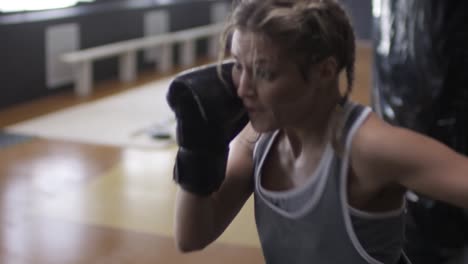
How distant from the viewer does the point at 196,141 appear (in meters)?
1.11

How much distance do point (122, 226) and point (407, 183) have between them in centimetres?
230

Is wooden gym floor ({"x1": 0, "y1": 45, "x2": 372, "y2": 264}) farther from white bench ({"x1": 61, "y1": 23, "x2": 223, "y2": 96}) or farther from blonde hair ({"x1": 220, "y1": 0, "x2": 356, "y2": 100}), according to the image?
blonde hair ({"x1": 220, "y1": 0, "x2": 356, "y2": 100})

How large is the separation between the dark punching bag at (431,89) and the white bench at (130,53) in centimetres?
384

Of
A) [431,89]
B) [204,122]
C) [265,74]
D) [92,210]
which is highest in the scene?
[265,74]

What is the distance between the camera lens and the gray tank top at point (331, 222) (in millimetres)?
1033

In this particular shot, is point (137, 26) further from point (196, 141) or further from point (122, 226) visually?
point (196, 141)

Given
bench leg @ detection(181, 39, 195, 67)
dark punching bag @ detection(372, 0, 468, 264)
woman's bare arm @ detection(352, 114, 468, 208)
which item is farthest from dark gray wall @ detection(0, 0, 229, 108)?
woman's bare arm @ detection(352, 114, 468, 208)

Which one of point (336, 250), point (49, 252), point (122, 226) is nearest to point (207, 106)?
point (336, 250)

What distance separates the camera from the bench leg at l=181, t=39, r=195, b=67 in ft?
25.8

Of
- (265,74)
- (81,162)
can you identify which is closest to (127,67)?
(81,162)

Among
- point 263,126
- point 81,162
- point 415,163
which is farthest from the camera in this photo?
point 81,162

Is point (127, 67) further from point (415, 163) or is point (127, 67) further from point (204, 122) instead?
point (415, 163)

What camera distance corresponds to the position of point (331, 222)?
1045mm

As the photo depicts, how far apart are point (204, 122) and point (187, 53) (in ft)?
22.6
